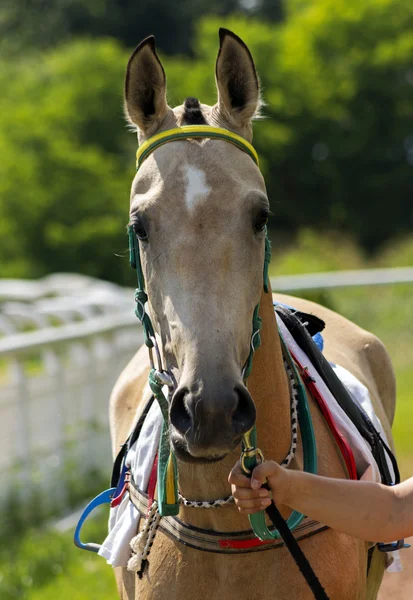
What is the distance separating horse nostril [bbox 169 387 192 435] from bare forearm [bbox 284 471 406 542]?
35 centimetres

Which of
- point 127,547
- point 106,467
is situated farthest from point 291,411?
point 106,467

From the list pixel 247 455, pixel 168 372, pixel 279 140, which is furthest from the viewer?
pixel 279 140

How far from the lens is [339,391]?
134 inches

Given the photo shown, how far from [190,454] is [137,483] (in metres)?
0.89

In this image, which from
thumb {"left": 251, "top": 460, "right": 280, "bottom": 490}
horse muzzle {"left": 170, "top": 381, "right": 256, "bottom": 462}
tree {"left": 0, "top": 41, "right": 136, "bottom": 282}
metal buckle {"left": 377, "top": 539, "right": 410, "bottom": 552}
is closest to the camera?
horse muzzle {"left": 170, "top": 381, "right": 256, "bottom": 462}

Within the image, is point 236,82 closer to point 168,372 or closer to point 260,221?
point 260,221

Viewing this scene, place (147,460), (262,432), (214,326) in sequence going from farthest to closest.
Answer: (147,460), (262,432), (214,326)

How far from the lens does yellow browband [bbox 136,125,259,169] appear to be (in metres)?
2.79

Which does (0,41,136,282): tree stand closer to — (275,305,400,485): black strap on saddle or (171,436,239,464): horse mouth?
(275,305,400,485): black strap on saddle

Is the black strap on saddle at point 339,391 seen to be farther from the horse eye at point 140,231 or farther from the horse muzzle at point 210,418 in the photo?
the horse muzzle at point 210,418

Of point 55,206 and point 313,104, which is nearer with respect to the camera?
point 55,206

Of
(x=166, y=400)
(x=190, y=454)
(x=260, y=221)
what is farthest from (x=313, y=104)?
(x=190, y=454)

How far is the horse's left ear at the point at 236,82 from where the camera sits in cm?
285

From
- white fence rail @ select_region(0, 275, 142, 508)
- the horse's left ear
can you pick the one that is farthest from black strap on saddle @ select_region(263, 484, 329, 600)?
white fence rail @ select_region(0, 275, 142, 508)
